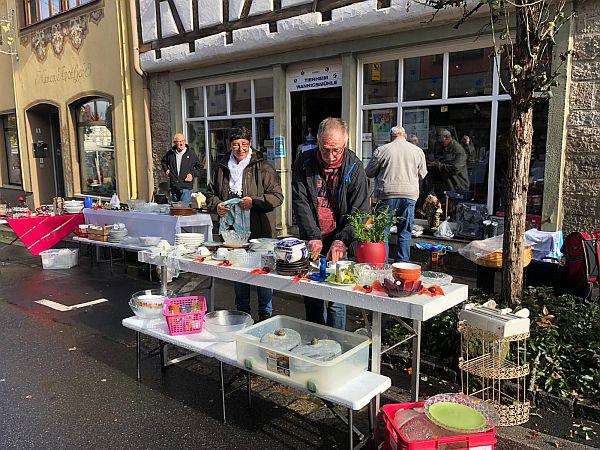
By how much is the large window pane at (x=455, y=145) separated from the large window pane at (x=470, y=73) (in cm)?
19

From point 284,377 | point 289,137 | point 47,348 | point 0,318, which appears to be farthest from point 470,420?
point 289,137

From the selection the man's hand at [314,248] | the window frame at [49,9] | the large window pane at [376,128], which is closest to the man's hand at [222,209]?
the man's hand at [314,248]

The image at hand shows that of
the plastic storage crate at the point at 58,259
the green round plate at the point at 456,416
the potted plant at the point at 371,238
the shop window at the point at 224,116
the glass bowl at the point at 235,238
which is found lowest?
the plastic storage crate at the point at 58,259

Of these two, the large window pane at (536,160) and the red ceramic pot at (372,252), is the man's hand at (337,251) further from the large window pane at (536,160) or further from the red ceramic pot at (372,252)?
the large window pane at (536,160)

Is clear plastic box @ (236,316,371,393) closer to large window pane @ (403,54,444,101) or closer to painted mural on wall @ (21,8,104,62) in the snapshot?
large window pane @ (403,54,444,101)

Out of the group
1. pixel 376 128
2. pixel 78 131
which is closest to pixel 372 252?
pixel 376 128

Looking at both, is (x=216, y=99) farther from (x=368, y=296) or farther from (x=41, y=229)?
(x=368, y=296)

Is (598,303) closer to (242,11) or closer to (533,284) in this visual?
(533,284)

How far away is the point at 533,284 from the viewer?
4.73 metres

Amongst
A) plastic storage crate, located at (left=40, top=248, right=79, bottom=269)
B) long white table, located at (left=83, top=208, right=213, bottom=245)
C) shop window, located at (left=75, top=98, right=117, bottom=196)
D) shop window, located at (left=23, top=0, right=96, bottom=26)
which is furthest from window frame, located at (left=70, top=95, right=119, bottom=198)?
plastic storage crate, located at (left=40, top=248, right=79, bottom=269)

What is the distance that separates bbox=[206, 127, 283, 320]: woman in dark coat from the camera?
437 centimetres

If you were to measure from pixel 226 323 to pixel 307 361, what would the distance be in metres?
1.05

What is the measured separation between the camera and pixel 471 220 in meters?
6.68

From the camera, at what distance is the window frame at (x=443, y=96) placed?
20.7ft
